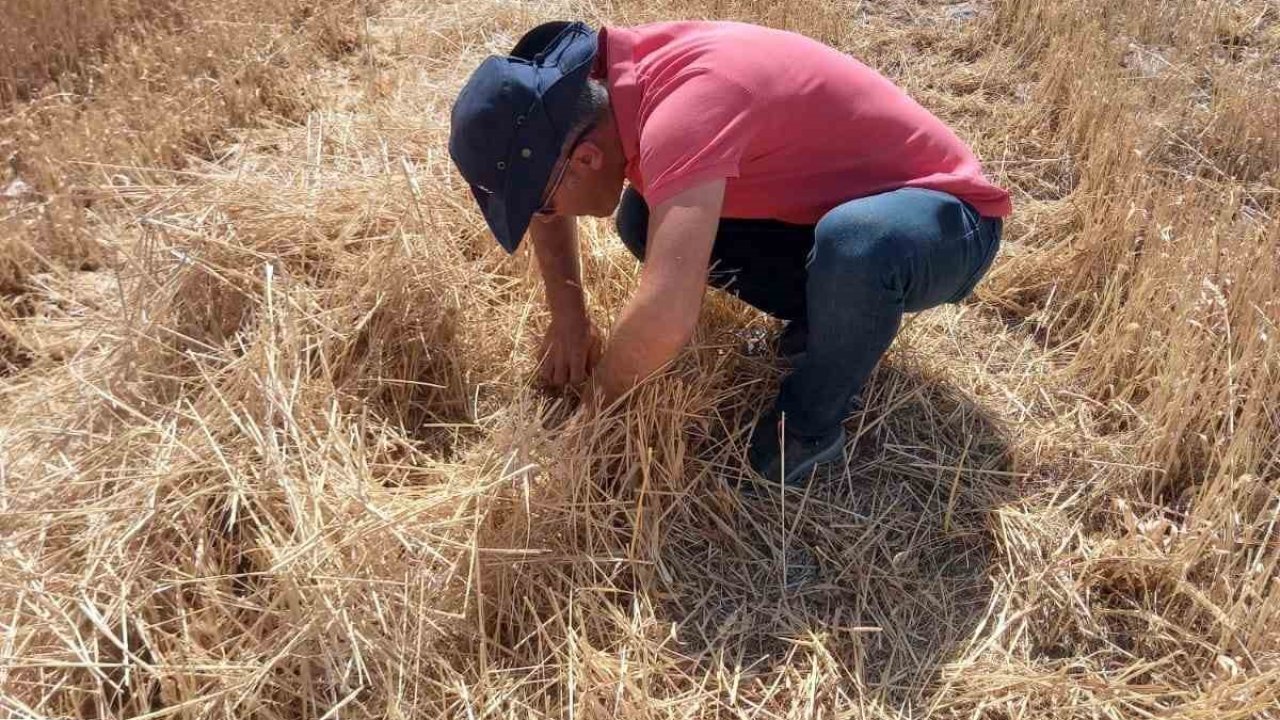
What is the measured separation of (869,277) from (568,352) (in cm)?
67

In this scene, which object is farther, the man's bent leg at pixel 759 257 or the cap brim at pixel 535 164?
the man's bent leg at pixel 759 257

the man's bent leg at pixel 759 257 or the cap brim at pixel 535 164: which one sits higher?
the cap brim at pixel 535 164

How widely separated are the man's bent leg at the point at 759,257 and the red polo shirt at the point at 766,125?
18cm

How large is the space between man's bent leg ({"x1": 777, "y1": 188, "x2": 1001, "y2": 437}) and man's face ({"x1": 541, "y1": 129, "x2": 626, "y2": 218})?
40cm

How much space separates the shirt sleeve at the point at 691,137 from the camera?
162cm

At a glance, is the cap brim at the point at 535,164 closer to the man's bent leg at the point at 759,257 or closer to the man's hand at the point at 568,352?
the man's hand at the point at 568,352

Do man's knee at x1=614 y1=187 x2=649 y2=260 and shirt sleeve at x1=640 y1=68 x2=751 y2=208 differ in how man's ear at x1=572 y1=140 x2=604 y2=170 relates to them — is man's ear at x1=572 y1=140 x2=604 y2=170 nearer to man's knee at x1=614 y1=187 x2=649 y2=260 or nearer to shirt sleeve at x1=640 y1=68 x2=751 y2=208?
shirt sleeve at x1=640 y1=68 x2=751 y2=208

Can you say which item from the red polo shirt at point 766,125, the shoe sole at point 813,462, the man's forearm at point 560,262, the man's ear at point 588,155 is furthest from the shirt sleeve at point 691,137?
the shoe sole at point 813,462

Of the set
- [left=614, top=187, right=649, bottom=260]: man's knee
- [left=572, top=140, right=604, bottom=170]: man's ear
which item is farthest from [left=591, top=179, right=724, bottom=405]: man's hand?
[left=614, top=187, right=649, bottom=260]: man's knee

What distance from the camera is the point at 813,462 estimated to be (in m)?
2.03

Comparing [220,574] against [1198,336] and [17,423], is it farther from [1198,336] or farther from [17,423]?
[1198,336]

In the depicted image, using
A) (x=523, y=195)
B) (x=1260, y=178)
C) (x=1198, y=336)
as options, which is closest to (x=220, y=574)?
(x=523, y=195)

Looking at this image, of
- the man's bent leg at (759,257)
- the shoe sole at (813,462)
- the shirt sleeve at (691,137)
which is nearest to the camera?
the shirt sleeve at (691,137)

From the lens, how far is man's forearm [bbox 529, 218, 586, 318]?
2047mm
